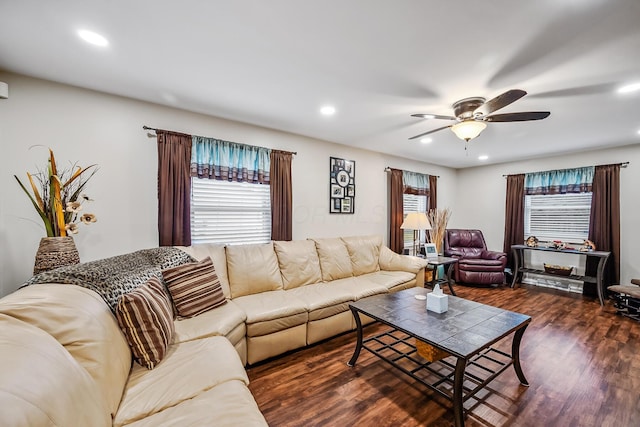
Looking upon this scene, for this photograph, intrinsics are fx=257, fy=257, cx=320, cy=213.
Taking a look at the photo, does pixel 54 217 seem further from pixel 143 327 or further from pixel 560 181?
pixel 560 181

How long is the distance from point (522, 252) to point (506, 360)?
3.60m

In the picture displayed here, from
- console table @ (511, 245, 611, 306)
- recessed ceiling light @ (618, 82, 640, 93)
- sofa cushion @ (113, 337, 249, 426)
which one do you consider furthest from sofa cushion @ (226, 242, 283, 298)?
console table @ (511, 245, 611, 306)

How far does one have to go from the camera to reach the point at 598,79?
2064 millimetres

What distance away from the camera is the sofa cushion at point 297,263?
3025mm

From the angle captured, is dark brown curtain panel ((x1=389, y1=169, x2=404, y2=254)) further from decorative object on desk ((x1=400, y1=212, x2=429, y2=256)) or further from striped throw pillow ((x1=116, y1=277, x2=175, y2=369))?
striped throw pillow ((x1=116, y1=277, x2=175, y2=369))

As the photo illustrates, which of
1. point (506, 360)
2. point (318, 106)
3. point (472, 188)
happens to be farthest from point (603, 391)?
point (472, 188)

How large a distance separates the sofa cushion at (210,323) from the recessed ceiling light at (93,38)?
2011 mm

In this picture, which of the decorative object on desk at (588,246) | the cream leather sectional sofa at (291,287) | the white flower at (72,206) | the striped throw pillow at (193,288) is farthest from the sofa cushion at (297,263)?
the decorative object on desk at (588,246)

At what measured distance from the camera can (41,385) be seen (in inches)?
29.2

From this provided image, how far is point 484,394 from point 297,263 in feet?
6.73

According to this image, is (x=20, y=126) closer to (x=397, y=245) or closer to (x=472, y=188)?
(x=397, y=245)

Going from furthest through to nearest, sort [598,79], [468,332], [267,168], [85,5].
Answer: [267,168] < [598,79] < [468,332] < [85,5]

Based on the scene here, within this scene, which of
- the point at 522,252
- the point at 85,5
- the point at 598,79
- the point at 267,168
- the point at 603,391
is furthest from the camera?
the point at 522,252

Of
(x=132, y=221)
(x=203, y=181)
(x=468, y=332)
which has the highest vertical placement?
(x=203, y=181)
